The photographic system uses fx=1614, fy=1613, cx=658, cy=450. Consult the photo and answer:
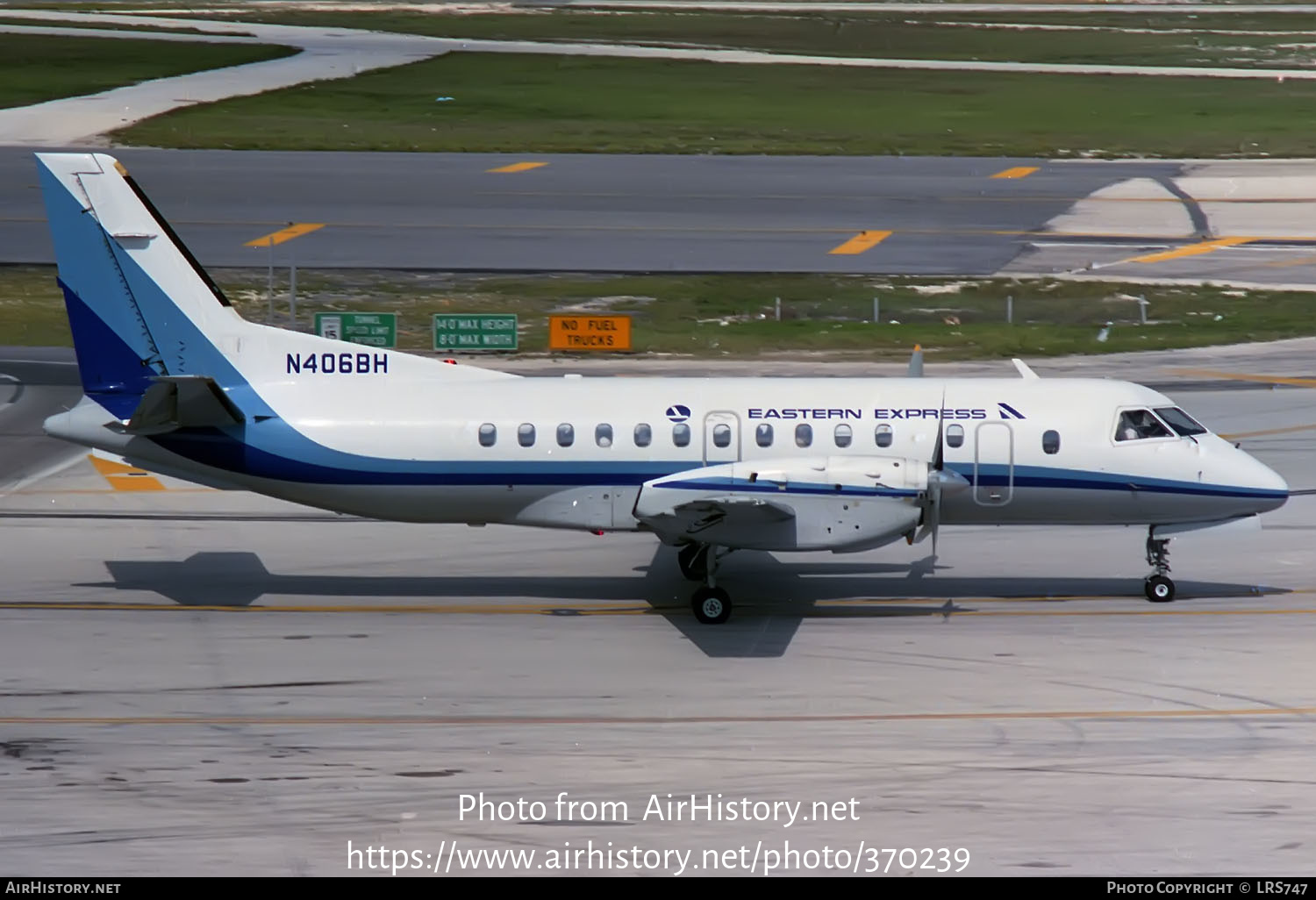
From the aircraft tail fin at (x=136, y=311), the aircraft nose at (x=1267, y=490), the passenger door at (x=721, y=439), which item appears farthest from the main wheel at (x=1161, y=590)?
the aircraft tail fin at (x=136, y=311)

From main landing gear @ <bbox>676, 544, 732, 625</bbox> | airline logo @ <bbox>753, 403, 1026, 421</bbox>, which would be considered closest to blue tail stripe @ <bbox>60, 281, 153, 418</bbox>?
main landing gear @ <bbox>676, 544, 732, 625</bbox>

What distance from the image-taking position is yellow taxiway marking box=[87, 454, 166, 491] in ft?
102

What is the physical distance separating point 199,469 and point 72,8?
111859mm

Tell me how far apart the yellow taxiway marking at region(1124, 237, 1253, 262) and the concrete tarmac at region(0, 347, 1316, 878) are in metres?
28.0

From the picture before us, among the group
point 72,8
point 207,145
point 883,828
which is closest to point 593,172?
point 207,145

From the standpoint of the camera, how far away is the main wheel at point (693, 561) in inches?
952

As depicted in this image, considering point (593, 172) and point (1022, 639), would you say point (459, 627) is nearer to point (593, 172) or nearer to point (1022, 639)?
point (1022, 639)

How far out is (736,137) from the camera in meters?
75.1

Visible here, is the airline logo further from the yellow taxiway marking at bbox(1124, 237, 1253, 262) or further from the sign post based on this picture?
the yellow taxiway marking at bbox(1124, 237, 1253, 262)

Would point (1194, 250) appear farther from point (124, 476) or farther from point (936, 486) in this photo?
point (124, 476)

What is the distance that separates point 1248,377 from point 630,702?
26363 mm

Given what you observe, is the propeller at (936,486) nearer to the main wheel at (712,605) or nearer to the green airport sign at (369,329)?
the main wheel at (712,605)

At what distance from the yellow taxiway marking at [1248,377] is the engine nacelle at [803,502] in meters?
21.5

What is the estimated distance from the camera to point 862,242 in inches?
2223
